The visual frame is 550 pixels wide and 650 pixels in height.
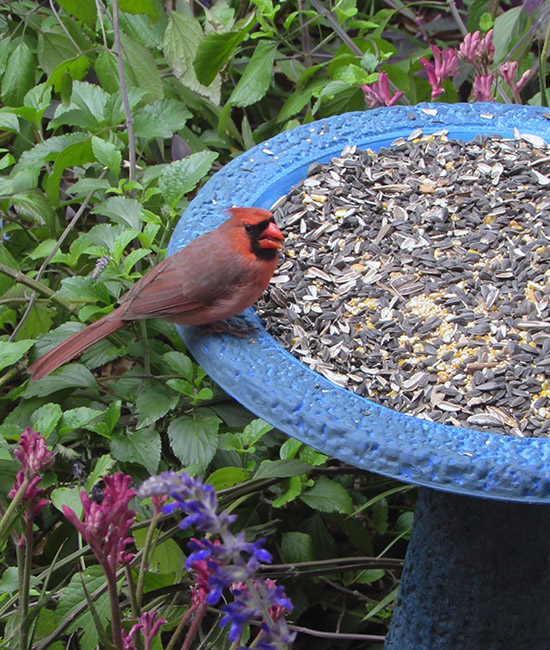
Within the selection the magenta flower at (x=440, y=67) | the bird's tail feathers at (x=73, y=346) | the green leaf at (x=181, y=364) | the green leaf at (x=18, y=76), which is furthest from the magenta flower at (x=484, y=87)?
the green leaf at (x=18, y=76)

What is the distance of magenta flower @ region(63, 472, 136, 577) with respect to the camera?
3.63 feet

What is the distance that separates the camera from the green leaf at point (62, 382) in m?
2.32

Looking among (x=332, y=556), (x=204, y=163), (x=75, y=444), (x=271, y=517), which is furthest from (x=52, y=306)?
(x=332, y=556)

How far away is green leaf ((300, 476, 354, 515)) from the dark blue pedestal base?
25 cm

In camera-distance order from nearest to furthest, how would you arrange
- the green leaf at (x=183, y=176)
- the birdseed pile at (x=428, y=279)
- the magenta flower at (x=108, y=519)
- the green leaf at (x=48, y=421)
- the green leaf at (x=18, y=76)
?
the magenta flower at (x=108, y=519) < the birdseed pile at (x=428, y=279) < the green leaf at (x=48, y=421) < the green leaf at (x=183, y=176) < the green leaf at (x=18, y=76)

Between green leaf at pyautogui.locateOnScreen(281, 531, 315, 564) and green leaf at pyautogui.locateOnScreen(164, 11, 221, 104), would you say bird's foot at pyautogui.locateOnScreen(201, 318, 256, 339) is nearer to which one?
green leaf at pyautogui.locateOnScreen(281, 531, 315, 564)

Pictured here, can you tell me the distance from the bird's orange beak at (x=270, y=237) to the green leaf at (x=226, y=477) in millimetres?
577

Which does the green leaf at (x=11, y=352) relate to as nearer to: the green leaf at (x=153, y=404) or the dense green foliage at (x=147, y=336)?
the dense green foliage at (x=147, y=336)

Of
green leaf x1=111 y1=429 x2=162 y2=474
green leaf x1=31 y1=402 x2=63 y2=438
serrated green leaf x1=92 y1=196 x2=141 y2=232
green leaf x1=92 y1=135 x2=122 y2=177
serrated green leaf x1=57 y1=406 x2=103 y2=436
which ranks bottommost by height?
green leaf x1=111 y1=429 x2=162 y2=474

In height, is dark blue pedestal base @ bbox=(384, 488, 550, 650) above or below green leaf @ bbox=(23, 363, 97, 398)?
below

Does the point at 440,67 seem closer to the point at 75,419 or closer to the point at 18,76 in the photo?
the point at 75,419

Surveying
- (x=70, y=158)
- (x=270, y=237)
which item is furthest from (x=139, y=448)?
(x=70, y=158)

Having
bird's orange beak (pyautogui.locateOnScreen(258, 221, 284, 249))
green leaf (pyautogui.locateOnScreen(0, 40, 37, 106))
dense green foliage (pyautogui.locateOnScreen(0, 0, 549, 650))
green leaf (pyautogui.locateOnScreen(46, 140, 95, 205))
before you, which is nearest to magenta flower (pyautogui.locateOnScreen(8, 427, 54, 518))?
dense green foliage (pyautogui.locateOnScreen(0, 0, 549, 650))

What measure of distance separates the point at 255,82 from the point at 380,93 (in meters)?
0.70
